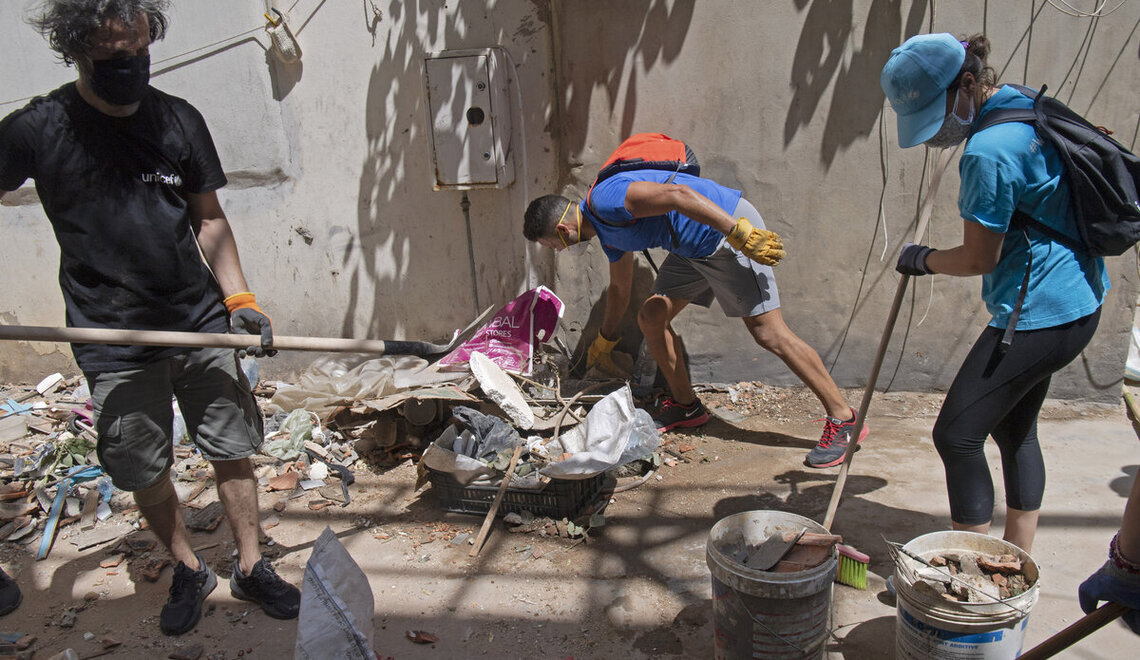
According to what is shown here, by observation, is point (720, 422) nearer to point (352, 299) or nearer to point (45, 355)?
point (352, 299)

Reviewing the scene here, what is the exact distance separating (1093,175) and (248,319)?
2917 millimetres

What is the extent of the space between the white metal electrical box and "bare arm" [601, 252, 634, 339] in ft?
3.04

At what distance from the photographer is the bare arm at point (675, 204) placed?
11.6ft

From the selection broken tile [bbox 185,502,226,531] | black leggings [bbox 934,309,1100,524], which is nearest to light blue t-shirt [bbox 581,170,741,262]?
black leggings [bbox 934,309,1100,524]

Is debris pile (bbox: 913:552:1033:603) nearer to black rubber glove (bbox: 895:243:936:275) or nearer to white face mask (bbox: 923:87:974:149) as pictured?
black rubber glove (bbox: 895:243:936:275)

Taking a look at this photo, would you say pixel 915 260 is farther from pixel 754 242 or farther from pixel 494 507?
pixel 494 507

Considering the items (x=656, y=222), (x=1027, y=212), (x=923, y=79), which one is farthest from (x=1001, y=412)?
(x=656, y=222)

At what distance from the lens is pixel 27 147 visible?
8.53ft

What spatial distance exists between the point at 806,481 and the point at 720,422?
2.80 feet

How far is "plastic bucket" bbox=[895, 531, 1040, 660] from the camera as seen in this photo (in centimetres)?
215

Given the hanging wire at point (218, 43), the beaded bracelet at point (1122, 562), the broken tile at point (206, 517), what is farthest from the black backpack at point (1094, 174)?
A: the hanging wire at point (218, 43)

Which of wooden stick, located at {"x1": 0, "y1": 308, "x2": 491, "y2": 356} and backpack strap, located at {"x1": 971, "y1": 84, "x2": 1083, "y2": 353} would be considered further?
wooden stick, located at {"x1": 0, "y1": 308, "x2": 491, "y2": 356}

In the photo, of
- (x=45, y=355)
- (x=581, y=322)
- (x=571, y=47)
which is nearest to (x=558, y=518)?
(x=581, y=322)

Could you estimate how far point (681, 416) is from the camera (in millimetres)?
4590
